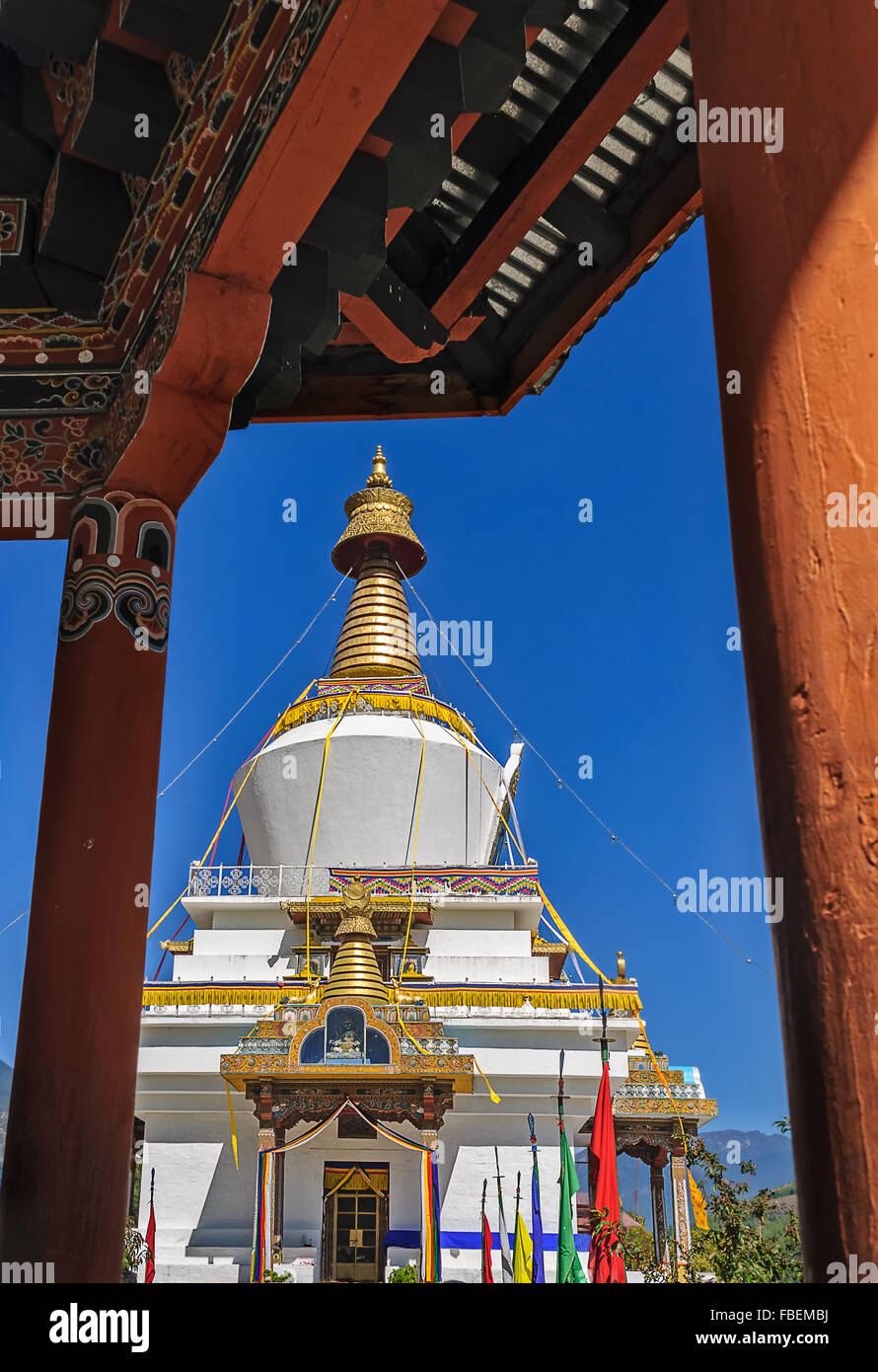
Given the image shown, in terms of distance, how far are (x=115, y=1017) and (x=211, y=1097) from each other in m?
14.9

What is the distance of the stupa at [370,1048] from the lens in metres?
16.0

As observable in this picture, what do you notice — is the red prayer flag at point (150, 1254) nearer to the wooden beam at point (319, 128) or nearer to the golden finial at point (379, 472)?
the wooden beam at point (319, 128)

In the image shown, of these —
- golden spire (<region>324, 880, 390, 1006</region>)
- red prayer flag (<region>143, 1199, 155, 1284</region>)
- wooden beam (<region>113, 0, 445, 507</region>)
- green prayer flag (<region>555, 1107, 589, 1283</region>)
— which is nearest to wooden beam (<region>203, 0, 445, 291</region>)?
wooden beam (<region>113, 0, 445, 507</region>)

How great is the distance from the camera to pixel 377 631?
86.3 feet

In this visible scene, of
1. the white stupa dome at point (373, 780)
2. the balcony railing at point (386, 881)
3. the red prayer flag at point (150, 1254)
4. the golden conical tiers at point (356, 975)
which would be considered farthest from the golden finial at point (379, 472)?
the red prayer flag at point (150, 1254)

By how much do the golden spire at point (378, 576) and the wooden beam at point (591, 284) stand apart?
21.1m

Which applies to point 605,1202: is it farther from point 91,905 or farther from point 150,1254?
point 91,905

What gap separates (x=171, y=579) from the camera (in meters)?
4.64

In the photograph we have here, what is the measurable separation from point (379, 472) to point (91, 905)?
25438mm

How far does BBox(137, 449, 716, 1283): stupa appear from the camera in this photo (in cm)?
1599

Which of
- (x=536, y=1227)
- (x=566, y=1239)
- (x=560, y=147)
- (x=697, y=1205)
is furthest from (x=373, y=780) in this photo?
(x=560, y=147)

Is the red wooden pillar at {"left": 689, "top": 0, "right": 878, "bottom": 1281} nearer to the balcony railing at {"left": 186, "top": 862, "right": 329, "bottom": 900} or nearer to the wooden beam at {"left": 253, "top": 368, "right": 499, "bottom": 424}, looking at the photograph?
the wooden beam at {"left": 253, "top": 368, "right": 499, "bottom": 424}
